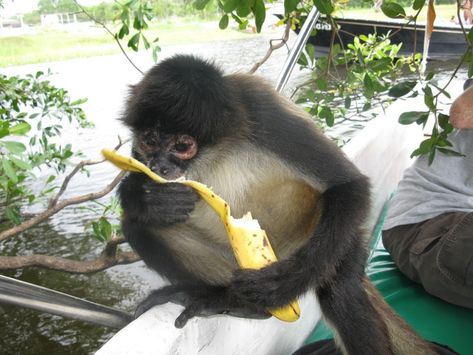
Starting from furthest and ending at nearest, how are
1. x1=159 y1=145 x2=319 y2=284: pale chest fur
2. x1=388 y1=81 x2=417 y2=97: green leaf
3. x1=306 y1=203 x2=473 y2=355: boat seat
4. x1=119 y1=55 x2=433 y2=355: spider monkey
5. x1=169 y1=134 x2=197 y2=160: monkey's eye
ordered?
x1=306 y1=203 x2=473 y2=355: boat seat < x1=388 y1=81 x2=417 y2=97: green leaf < x1=159 y1=145 x2=319 y2=284: pale chest fur < x1=169 y1=134 x2=197 y2=160: monkey's eye < x1=119 y1=55 x2=433 y2=355: spider monkey

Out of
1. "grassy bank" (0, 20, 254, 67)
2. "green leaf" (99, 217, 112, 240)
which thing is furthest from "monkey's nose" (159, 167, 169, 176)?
"grassy bank" (0, 20, 254, 67)

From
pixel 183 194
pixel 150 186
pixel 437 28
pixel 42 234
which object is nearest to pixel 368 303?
pixel 183 194

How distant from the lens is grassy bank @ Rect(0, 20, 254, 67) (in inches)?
413

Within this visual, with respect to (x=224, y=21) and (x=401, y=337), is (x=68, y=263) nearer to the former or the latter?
(x=224, y=21)

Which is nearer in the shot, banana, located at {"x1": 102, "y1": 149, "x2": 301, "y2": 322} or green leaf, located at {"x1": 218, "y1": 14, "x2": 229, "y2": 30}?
banana, located at {"x1": 102, "y1": 149, "x2": 301, "y2": 322}

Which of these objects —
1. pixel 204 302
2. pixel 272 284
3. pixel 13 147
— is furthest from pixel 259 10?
pixel 13 147

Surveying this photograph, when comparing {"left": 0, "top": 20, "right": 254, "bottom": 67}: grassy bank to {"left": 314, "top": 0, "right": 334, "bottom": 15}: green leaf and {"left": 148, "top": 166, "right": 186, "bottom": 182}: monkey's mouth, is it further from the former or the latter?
{"left": 148, "top": 166, "right": 186, "bottom": 182}: monkey's mouth

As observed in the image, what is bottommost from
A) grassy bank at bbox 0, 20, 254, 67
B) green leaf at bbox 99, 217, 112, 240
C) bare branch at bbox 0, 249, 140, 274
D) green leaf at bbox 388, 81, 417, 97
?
grassy bank at bbox 0, 20, 254, 67

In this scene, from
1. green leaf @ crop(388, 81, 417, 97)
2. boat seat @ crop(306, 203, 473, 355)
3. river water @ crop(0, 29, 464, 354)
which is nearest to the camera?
green leaf @ crop(388, 81, 417, 97)

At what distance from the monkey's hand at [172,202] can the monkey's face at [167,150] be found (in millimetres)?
64

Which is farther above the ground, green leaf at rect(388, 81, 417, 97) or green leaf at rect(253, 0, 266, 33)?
green leaf at rect(253, 0, 266, 33)

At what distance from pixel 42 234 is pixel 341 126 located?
4332 millimetres

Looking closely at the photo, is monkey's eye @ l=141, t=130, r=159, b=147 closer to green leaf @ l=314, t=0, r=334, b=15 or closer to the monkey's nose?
the monkey's nose

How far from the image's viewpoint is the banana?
157 cm
